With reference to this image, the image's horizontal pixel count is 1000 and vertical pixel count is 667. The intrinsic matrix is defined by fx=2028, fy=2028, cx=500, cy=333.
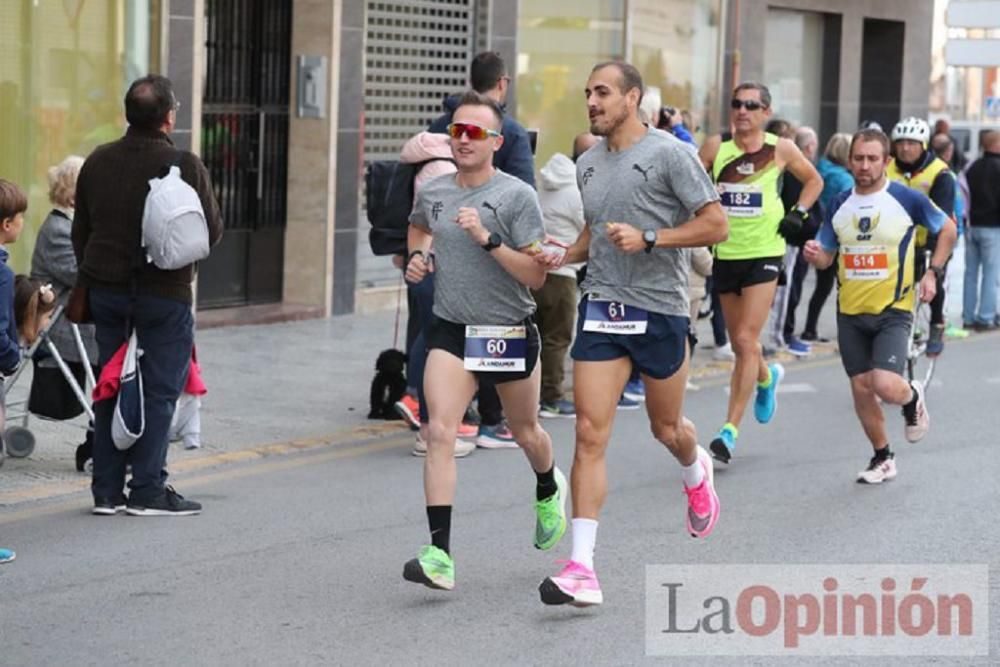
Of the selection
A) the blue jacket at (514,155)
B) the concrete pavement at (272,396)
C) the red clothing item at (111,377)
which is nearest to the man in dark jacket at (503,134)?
the blue jacket at (514,155)

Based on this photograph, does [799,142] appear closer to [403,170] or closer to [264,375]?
[264,375]

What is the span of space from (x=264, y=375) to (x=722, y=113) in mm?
10922

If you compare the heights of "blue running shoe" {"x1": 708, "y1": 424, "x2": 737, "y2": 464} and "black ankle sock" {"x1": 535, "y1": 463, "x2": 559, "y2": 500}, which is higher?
"black ankle sock" {"x1": 535, "y1": 463, "x2": 559, "y2": 500}

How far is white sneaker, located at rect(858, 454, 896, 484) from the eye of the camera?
32.4 ft

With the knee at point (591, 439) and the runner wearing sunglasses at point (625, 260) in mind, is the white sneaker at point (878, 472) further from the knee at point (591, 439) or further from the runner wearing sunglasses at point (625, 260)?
the knee at point (591, 439)

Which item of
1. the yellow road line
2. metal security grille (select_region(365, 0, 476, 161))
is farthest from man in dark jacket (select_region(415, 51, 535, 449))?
metal security grille (select_region(365, 0, 476, 161))

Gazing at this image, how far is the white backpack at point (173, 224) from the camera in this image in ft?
26.9

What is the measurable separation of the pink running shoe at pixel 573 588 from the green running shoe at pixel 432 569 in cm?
36

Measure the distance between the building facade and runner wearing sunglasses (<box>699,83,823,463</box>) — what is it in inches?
202

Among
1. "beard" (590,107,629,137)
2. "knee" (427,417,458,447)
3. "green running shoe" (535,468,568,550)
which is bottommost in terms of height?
"green running shoe" (535,468,568,550)

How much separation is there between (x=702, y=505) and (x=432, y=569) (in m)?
1.35

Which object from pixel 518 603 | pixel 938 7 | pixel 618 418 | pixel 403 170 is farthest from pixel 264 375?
pixel 938 7

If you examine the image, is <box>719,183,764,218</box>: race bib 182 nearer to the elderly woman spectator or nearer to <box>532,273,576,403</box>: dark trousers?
<box>532,273,576,403</box>: dark trousers

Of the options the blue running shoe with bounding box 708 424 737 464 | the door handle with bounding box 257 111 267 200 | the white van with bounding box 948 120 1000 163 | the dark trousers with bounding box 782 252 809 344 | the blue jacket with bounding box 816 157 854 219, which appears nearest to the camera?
the blue running shoe with bounding box 708 424 737 464
